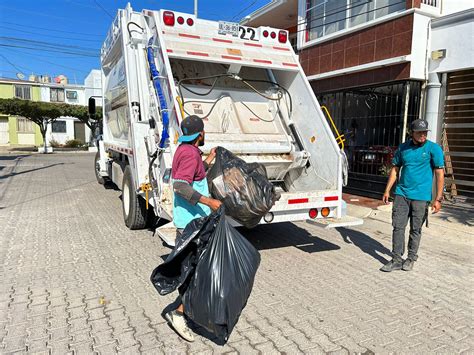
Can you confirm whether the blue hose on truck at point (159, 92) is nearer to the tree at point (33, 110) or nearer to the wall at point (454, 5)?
the wall at point (454, 5)

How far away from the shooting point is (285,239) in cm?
536

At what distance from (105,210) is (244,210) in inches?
176

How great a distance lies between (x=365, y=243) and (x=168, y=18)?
4.00m

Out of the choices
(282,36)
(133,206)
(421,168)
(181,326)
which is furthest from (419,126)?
(133,206)

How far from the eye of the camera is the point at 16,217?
6586 mm

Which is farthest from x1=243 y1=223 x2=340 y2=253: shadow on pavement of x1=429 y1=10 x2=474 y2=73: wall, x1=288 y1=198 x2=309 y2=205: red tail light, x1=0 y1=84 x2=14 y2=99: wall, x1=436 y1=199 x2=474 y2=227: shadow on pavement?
x1=0 y1=84 x2=14 y2=99: wall

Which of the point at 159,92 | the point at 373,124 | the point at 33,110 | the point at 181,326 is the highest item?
the point at 33,110

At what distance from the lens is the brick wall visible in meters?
7.87

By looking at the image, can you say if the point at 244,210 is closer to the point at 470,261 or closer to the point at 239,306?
the point at 239,306

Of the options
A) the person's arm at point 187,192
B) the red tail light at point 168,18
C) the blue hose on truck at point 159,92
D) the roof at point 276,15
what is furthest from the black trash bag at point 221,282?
the roof at point 276,15

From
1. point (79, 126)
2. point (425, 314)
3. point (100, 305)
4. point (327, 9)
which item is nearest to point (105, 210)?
point (100, 305)

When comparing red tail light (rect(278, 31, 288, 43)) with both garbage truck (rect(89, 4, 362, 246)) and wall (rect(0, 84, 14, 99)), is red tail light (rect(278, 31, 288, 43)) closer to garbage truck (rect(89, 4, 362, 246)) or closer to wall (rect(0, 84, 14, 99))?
garbage truck (rect(89, 4, 362, 246))

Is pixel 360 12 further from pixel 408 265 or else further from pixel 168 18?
pixel 408 265

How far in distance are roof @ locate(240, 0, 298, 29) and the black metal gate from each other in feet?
14.4
